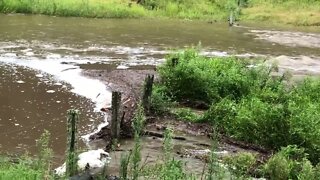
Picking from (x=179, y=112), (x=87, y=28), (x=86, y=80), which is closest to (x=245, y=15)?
(x=87, y=28)

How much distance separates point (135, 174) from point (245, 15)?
4556 cm

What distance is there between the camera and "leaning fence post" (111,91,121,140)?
11086 mm

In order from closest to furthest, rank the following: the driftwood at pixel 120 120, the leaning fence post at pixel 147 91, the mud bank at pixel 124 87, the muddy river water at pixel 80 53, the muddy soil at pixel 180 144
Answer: the muddy soil at pixel 180 144 → the driftwood at pixel 120 120 → the mud bank at pixel 124 87 → the leaning fence post at pixel 147 91 → the muddy river water at pixel 80 53

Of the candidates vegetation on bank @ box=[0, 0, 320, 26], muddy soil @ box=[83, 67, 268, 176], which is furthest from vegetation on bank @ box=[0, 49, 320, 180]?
vegetation on bank @ box=[0, 0, 320, 26]

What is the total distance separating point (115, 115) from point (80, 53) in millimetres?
13755

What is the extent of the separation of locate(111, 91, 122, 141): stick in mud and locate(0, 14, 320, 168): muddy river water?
43.9 inches

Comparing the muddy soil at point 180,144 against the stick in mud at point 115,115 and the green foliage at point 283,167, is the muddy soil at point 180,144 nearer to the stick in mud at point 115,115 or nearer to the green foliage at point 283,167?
the stick in mud at point 115,115

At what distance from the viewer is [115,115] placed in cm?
1127

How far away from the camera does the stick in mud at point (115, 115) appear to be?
11.1 metres

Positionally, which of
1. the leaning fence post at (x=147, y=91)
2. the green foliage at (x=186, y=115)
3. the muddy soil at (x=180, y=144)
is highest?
the leaning fence post at (x=147, y=91)

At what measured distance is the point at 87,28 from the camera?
33875mm

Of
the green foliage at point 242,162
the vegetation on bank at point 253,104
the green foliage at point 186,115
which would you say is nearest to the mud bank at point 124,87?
the vegetation on bank at point 253,104

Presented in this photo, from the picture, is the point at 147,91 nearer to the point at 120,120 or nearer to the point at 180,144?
the point at 120,120

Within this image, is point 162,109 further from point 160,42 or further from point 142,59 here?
point 160,42
